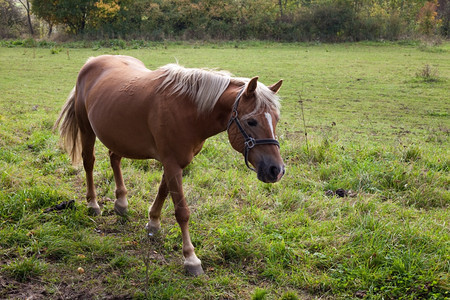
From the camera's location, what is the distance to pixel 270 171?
2.88 m

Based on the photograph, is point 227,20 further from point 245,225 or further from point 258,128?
point 258,128

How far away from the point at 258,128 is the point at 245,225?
4.59 ft

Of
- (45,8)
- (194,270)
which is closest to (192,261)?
(194,270)

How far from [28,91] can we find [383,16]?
90.5ft

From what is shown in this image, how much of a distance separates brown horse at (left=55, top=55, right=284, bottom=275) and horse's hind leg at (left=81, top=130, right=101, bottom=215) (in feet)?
0.04

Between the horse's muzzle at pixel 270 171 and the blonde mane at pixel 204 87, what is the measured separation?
0.46 meters

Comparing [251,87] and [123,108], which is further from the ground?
[251,87]

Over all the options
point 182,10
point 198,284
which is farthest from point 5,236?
point 182,10

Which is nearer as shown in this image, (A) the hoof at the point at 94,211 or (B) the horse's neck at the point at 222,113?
(B) the horse's neck at the point at 222,113

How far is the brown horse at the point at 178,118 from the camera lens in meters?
2.95

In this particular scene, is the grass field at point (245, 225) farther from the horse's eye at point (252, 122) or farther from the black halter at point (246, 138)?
the horse's eye at point (252, 122)

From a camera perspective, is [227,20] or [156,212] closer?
[156,212]

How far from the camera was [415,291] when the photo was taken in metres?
3.03

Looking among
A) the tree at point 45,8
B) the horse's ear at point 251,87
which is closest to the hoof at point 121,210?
the horse's ear at point 251,87
